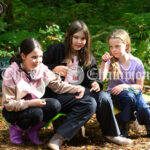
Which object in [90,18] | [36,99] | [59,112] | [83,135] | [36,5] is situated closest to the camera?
[36,99]

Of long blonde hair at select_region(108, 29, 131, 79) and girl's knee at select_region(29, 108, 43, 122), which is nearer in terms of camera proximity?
girl's knee at select_region(29, 108, 43, 122)

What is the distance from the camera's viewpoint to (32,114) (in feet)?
9.49

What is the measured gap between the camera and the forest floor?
122 inches

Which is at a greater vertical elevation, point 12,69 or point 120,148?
point 12,69

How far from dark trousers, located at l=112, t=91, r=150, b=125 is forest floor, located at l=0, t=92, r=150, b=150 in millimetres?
266

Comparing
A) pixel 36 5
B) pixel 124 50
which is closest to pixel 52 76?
pixel 124 50

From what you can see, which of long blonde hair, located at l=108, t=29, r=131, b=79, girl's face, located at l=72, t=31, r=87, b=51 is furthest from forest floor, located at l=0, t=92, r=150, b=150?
girl's face, located at l=72, t=31, r=87, b=51

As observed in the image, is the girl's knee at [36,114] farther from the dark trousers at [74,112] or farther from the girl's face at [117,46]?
the girl's face at [117,46]

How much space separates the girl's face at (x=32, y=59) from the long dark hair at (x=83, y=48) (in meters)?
0.50

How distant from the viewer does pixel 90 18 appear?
9.64 metres

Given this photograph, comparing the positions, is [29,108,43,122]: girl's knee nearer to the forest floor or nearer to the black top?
the forest floor

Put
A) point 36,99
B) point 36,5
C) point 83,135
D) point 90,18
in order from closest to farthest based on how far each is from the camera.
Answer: point 36,99 → point 83,135 → point 90,18 → point 36,5

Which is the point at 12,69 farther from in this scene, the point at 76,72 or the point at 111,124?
the point at 111,124

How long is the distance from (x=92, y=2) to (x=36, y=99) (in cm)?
897
